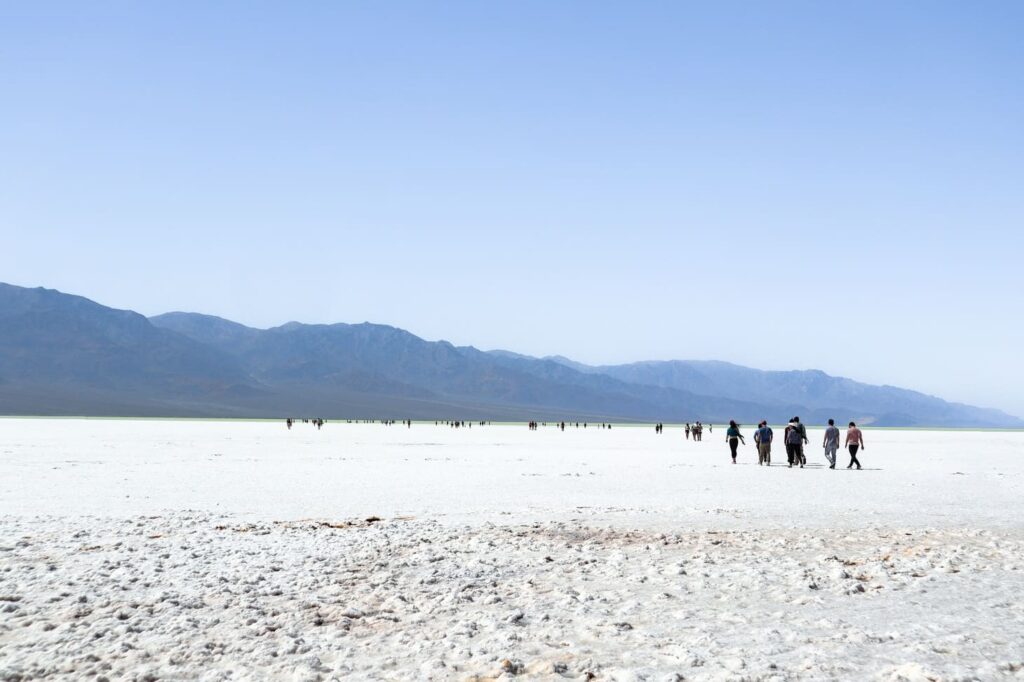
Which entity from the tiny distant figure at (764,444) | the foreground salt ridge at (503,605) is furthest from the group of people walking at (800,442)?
the foreground salt ridge at (503,605)

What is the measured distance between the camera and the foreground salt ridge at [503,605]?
274 inches

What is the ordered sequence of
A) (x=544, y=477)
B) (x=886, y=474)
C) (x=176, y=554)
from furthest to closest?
(x=886, y=474), (x=544, y=477), (x=176, y=554)

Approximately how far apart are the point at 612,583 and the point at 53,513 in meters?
10.6

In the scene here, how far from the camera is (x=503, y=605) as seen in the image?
8820 millimetres

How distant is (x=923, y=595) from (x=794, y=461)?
79.4 feet

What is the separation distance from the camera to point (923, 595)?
895cm

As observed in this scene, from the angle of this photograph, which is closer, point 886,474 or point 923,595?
point 923,595

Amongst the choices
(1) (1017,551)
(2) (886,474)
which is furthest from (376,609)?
(2) (886,474)

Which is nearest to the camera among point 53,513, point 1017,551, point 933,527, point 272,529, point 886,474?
point 1017,551

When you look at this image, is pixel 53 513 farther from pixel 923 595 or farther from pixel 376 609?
pixel 923 595

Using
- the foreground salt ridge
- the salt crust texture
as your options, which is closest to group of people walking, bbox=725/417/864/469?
the salt crust texture

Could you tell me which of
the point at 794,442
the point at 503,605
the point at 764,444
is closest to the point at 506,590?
the point at 503,605

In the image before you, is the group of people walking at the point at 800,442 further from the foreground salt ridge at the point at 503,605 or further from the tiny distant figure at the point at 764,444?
the foreground salt ridge at the point at 503,605

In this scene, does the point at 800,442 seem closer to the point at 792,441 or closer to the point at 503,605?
the point at 792,441
